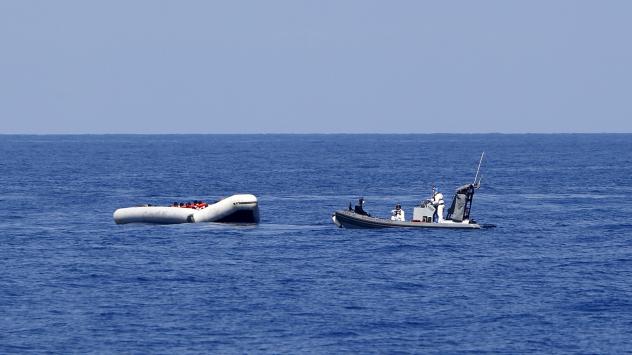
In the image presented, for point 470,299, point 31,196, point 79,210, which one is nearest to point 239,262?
point 470,299

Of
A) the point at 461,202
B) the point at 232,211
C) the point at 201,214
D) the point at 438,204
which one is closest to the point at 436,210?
the point at 438,204

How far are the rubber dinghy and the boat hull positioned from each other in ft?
18.8

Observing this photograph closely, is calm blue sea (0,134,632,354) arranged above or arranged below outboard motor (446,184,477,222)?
below

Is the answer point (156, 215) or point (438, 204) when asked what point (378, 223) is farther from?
point (156, 215)

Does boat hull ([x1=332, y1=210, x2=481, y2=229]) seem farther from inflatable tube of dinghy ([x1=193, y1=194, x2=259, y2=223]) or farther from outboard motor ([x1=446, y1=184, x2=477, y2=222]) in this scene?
inflatable tube of dinghy ([x1=193, y1=194, x2=259, y2=223])

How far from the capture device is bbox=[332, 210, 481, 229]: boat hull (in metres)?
68.2

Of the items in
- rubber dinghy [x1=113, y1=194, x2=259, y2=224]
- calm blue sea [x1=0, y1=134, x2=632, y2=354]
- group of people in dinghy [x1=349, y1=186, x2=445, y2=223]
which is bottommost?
calm blue sea [x1=0, y1=134, x2=632, y2=354]

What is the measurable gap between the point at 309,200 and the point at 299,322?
174 ft

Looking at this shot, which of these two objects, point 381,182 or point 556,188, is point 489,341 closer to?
point 556,188

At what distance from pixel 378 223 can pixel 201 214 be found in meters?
11.5

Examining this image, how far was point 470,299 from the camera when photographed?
46250mm

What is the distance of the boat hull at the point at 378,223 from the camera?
224ft

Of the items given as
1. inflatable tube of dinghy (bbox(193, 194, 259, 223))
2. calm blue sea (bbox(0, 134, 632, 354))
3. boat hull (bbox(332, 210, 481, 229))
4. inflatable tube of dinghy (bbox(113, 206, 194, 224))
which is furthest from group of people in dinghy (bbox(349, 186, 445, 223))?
inflatable tube of dinghy (bbox(113, 206, 194, 224))

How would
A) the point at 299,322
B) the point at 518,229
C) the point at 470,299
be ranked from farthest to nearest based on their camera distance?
1. the point at 518,229
2. the point at 470,299
3. the point at 299,322
